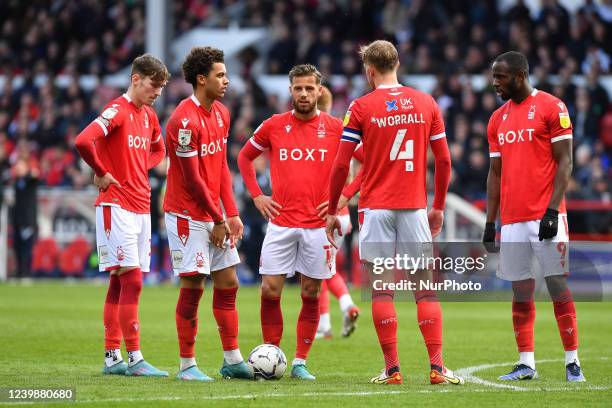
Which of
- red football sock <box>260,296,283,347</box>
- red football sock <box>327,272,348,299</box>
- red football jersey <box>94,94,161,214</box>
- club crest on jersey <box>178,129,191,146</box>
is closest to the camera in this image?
club crest on jersey <box>178,129,191,146</box>

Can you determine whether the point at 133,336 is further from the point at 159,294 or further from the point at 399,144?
the point at 159,294

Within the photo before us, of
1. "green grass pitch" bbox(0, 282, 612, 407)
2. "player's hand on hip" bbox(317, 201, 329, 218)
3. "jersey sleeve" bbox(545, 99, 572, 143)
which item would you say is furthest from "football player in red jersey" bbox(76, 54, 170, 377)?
"jersey sleeve" bbox(545, 99, 572, 143)

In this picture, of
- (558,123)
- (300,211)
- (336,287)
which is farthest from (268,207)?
(336,287)

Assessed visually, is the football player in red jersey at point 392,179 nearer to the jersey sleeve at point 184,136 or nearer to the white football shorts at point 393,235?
the white football shorts at point 393,235

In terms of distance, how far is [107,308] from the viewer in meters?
8.99

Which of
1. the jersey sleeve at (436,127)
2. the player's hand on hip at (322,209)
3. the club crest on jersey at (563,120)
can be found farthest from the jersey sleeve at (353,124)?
the club crest on jersey at (563,120)

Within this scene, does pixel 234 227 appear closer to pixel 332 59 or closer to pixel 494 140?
pixel 494 140

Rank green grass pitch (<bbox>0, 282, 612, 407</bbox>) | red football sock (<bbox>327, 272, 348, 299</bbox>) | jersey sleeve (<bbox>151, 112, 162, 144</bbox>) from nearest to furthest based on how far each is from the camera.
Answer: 1. green grass pitch (<bbox>0, 282, 612, 407</bbox>)
2. jersey sleeve (<bbox>151, 112, 162, 144</bbox>)
3. red football sock (<bbox>327, 272, 348, 299</bbox>)

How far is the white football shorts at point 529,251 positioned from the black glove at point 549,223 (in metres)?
0.19

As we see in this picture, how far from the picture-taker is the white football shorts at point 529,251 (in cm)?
820

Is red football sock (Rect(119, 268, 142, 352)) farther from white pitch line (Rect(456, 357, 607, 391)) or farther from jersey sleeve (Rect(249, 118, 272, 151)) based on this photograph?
white pitch line (Rect(456, 357, 607, 391))

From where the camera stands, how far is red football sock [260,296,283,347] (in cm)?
859

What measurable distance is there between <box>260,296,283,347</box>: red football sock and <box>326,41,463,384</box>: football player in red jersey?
2.91 ft

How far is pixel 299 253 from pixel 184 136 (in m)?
1.31
